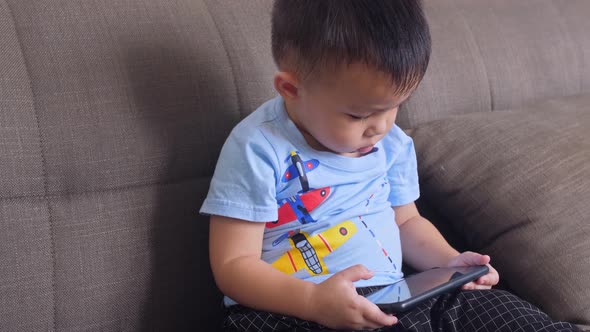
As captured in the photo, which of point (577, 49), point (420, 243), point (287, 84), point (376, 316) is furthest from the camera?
point (577, 49)

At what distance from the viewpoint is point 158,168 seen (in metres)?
0.96

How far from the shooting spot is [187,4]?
1054 mm

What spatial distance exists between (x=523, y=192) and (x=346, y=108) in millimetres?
367

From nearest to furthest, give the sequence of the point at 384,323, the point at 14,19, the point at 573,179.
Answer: the point at 384,323 < the point at 14,19 < the point at 573,179

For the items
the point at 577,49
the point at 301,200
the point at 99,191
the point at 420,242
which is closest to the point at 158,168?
the point at 99,191

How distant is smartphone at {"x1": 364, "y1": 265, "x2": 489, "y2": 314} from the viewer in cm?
78

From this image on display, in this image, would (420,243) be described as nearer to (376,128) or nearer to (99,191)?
(376,128)

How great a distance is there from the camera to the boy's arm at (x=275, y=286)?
0.79m

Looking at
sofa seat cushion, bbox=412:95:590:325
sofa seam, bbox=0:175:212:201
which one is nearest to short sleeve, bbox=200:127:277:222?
sofa seam, bbox=0:175:212:201

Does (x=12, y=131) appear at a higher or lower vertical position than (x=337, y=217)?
higher

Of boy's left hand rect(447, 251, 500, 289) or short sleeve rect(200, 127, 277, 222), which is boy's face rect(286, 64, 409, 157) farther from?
boy's left hand rect(447, 251, 500, 289)

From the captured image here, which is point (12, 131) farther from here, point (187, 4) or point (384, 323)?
point (384, 323)

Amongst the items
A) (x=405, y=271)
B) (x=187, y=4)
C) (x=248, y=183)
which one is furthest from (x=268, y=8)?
(x=405, y=271)

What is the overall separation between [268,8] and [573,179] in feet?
1.85
